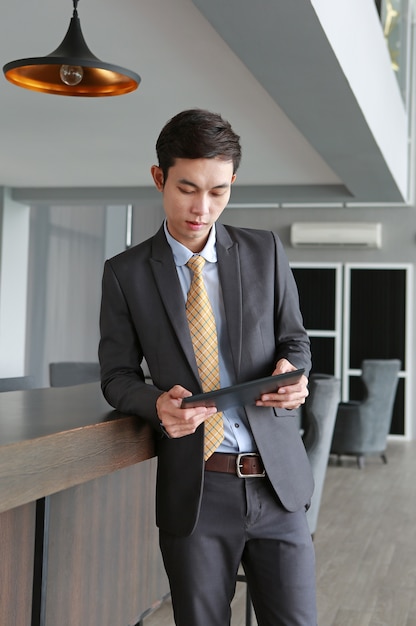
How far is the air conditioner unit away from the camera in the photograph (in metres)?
11.0

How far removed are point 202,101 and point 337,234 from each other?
640cm

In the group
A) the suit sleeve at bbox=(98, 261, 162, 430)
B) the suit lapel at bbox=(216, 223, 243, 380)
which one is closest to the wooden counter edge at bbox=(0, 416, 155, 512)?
the suit sleeve at bbox=(98, 261, 162, 430)

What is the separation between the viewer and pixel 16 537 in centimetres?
212

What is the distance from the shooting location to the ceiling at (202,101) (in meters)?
3.47

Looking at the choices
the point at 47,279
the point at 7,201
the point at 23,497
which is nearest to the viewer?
the point at 23,497

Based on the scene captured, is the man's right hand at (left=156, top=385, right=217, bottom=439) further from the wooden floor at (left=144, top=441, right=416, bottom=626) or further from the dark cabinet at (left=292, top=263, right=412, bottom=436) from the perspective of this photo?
the dark cabinet at (left=292, top=263, right=412, bottom=436)

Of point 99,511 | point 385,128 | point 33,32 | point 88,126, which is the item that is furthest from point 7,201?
point 99,511

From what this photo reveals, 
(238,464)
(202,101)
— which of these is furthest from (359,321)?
(238,464)

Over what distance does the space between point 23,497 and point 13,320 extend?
7194 millimetres

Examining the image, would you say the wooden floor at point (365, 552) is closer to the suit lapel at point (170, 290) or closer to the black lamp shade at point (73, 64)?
the black lamp shade at point (73, 64)

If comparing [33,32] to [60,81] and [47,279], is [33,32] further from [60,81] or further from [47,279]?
[47,279]

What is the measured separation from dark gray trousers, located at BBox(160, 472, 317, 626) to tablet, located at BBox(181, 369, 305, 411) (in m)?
0.20

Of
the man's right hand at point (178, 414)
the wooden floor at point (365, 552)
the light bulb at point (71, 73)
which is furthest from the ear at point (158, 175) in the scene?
the wooden floor at point (365, 552)

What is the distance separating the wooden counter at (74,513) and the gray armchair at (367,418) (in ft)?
17.7
